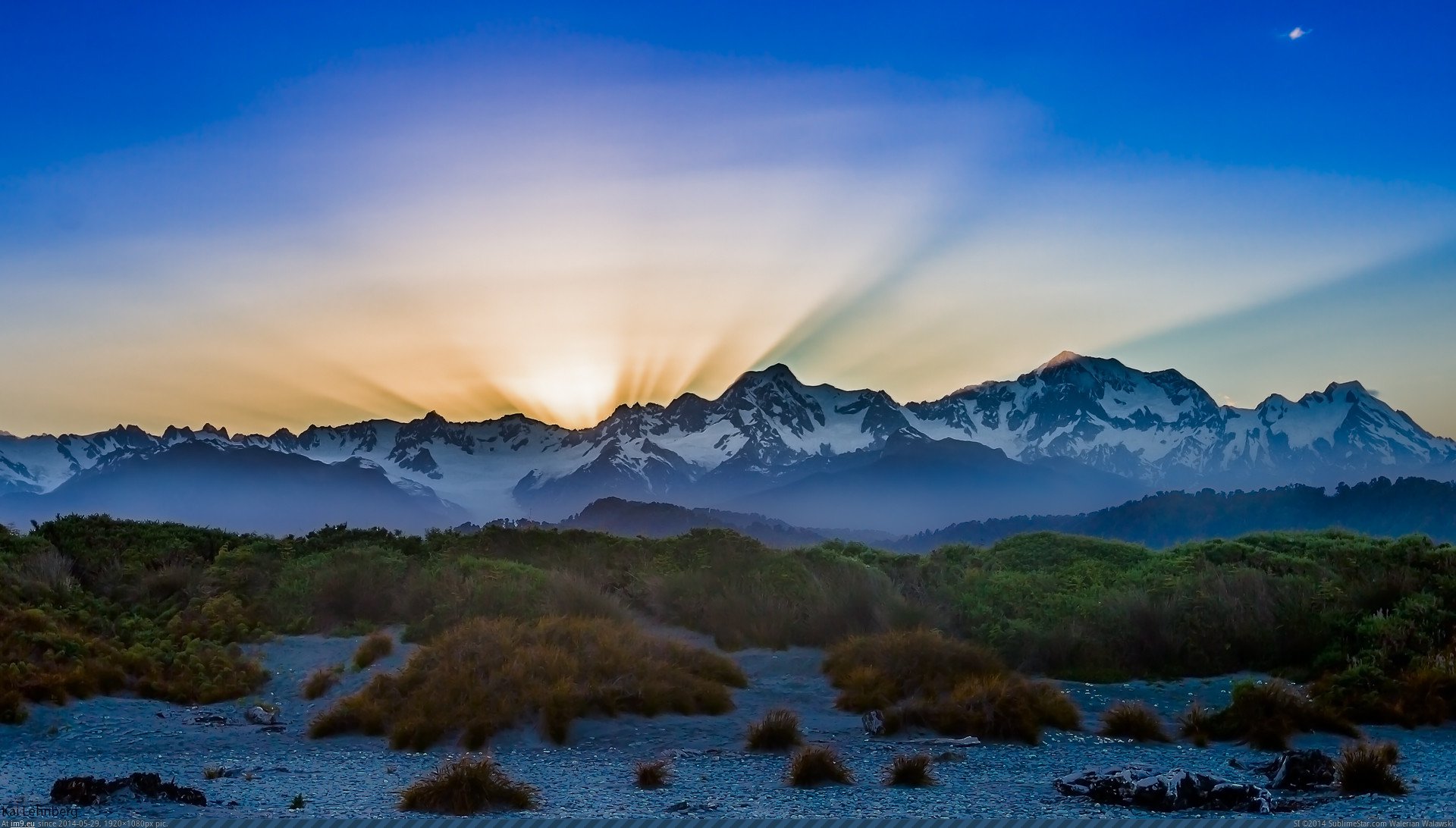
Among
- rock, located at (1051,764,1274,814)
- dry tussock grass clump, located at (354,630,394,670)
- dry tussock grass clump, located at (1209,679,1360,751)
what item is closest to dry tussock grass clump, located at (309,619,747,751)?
dry tussock grass clump, located at (354,630,394,670)

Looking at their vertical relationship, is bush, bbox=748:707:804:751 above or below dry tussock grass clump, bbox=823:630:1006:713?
below

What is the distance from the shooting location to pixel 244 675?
17.2m

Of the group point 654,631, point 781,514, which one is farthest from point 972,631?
point 781,514

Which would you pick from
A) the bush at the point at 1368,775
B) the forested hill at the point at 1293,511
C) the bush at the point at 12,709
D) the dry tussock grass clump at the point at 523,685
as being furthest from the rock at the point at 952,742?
the forested hill at the point at 1293,511

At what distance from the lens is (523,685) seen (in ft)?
48.1

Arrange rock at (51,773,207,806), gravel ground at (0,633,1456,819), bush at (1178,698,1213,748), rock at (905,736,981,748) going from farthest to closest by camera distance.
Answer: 1. bush at (1178,698,1213,748)
2. rock at (905,736,981,748)
3. gravel ground at (0,633,1456,819)
4. rock at (51,773,207,806)

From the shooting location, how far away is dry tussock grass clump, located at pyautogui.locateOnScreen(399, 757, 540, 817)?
9961 millimetres

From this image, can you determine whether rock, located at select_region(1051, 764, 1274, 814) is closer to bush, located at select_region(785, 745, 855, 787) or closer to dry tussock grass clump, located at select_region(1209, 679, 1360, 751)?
bush, located at select_region(785, 745, 855, 787)

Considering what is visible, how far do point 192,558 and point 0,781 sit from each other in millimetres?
13587

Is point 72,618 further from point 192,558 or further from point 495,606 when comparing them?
point 495,606

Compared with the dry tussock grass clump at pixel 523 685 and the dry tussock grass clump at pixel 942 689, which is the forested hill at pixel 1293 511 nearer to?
the dry tussock grass clump at pixel 942 689

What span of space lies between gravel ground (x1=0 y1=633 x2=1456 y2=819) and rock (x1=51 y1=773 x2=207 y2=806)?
221mm

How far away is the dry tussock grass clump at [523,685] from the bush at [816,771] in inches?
147

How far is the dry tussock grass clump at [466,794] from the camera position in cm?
996
